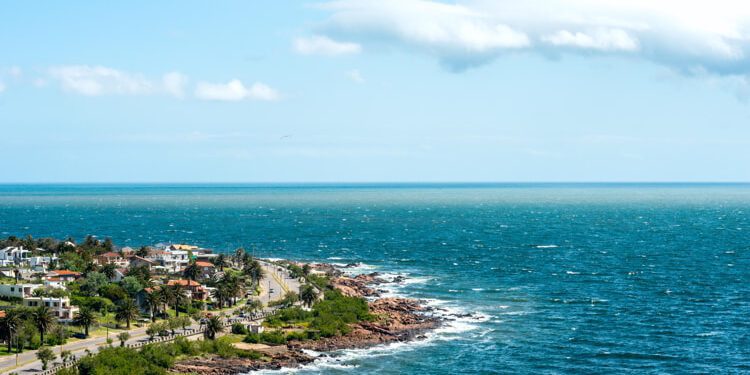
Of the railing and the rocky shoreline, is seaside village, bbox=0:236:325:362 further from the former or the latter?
the rocky shoreline

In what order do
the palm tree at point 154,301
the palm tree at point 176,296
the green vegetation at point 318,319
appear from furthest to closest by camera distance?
the palm tree at point 176,296 → the palm tree at point 154,301 → the green vegetation at point 318,319

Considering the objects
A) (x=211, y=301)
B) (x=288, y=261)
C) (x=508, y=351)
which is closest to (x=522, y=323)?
(x=508, y=351)

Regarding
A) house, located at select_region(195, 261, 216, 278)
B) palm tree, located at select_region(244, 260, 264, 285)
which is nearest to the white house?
house, located at select_region(195, 261, 216, 278)

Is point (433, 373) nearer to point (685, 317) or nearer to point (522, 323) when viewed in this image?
point (522, 323)

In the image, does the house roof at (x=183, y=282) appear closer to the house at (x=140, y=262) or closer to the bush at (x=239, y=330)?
the house at (x=140, y=262)

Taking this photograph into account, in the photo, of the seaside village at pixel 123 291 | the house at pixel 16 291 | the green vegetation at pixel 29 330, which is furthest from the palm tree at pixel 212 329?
the house at pixel 16 291

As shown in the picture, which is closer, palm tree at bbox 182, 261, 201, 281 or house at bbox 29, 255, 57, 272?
palm tree at bbox 182, 261, 201, 281
